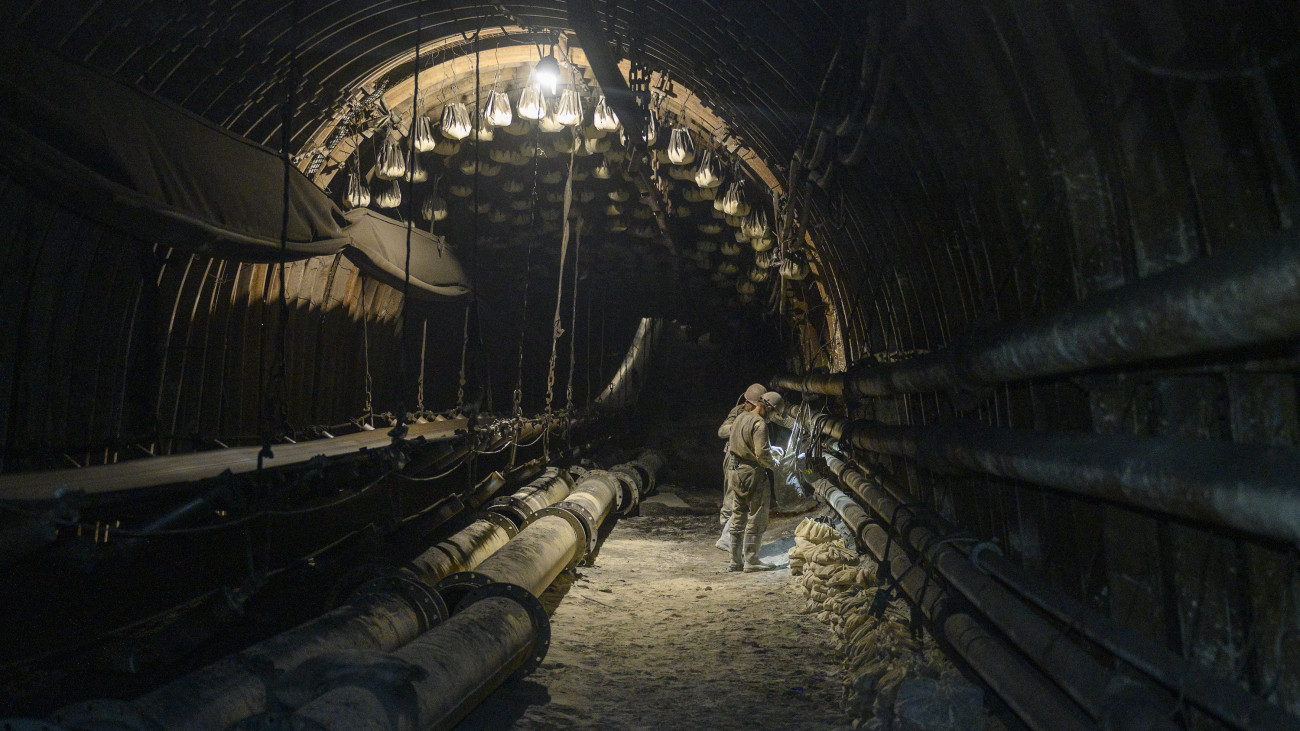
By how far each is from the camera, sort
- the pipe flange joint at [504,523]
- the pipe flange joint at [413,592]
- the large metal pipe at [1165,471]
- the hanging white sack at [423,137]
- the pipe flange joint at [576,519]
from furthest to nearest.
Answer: the hanging white sack at [423,137] → the pipe flange joint at [576,519] → the pipe flange joint at [504,523] → the pipe flange joint at [413,592] → the large metal pipe at [1165,471]

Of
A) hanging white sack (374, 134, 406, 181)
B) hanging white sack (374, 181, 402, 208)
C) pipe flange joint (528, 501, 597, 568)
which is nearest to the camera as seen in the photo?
pipe flange joint (528, 501, 597, 568)

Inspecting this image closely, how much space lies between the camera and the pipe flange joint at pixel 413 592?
207 inches

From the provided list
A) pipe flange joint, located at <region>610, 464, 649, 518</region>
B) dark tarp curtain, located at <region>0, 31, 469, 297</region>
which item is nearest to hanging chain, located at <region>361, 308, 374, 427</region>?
pipe flange joint, located at <region>610, 464, 649, 518</region>

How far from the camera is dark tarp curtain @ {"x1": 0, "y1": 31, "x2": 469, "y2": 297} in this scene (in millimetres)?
4633

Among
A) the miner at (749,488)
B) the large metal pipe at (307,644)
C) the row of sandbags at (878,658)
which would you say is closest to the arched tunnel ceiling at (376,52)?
the miner at (749,488)

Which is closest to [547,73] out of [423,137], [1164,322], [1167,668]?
[423,137]

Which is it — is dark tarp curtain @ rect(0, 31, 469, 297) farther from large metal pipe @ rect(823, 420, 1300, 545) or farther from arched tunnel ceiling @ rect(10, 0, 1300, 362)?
large metal pipe @ rect(823, 420, 1300, 545)

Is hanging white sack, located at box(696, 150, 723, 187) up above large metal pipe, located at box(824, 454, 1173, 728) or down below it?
above

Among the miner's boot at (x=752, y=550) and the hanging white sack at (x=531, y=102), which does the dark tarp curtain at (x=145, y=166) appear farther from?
the miner's boot at (x=752, y=550)

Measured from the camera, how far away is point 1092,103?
3.25m

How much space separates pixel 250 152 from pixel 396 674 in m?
4.90

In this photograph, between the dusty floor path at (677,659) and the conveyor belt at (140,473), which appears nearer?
the conveyor belt at (140,473)

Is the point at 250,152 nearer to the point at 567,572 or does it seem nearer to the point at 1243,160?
the point at 567,572

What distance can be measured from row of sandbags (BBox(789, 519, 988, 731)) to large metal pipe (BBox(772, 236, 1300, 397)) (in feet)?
4.90
